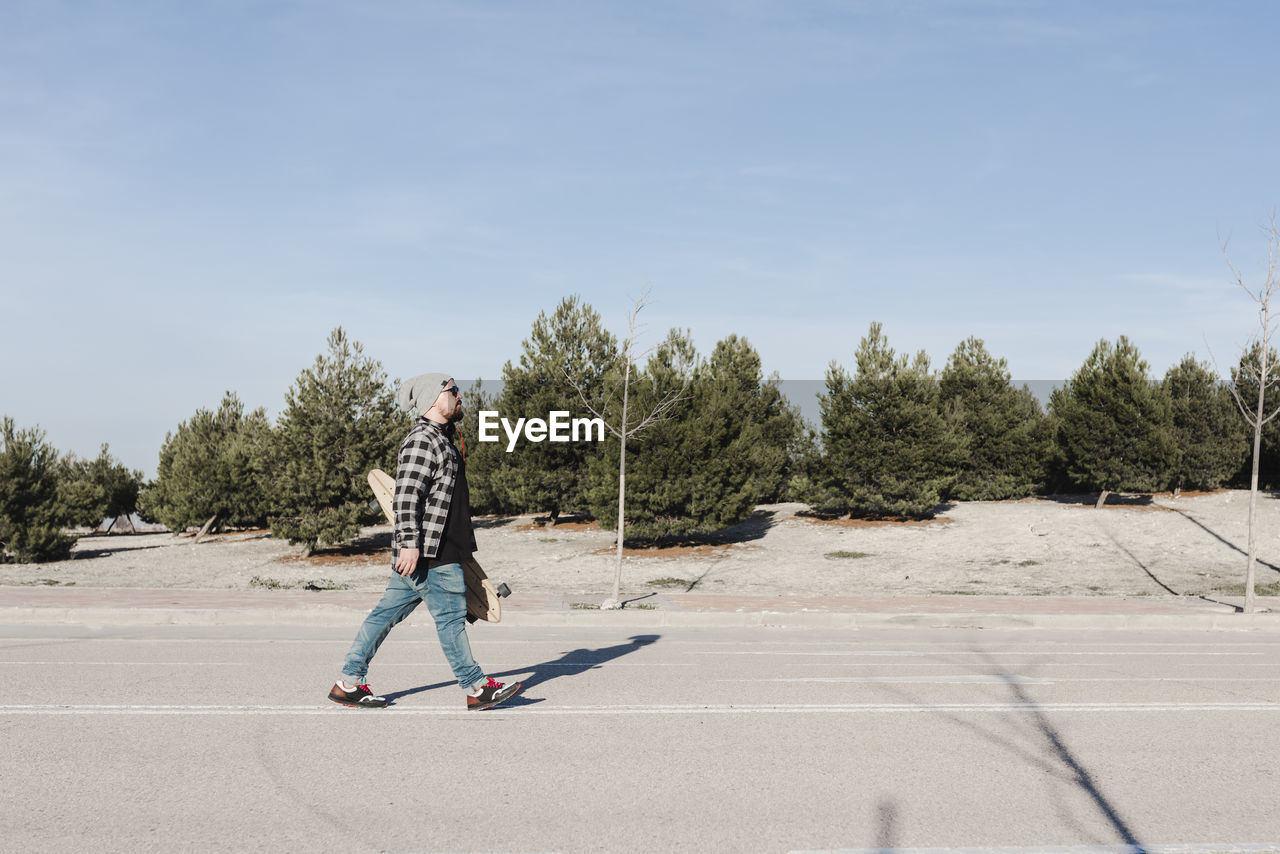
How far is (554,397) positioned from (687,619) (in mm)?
22652

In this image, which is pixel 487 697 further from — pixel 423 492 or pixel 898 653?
pixel 898 653

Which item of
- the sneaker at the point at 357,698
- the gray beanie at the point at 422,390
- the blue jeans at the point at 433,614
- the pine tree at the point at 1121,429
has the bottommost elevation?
the sneaker at the point at 357,698

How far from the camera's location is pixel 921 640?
459 inches

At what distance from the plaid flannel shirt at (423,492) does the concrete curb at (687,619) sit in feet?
22.7

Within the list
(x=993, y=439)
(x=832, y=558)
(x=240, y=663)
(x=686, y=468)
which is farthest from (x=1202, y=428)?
(x=240, y=663)

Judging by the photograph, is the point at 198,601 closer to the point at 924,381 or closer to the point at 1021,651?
the point at 1021,651

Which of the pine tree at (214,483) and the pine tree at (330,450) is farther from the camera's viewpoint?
the pine tree at (214,483)

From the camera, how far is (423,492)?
599cm

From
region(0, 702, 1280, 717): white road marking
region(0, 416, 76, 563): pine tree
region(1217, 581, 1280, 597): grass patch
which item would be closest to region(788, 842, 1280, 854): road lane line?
region(0, 702, 1280, 717): white road marking

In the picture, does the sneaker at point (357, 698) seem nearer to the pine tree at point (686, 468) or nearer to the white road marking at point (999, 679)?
the white road marking at point (999, 679)

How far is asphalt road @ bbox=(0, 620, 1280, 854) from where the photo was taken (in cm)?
389

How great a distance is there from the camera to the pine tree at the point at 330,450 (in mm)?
25922

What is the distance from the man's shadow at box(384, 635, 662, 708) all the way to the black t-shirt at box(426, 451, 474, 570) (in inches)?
42.9

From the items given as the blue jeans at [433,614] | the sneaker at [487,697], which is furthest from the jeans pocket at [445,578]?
the sneaker at [487,697]
